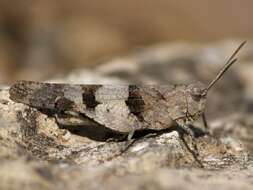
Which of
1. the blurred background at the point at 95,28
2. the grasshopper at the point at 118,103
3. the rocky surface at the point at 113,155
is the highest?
the blurred background at the point at 95,28

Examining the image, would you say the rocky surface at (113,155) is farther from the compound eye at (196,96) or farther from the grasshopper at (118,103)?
the compound eye at (196,96)

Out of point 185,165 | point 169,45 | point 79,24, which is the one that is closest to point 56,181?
point 185,165

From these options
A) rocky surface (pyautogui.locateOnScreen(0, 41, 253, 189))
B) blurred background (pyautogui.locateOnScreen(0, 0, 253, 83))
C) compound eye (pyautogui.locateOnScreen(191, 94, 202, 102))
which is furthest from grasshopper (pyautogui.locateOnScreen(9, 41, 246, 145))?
blurred background (pyautogui.locateOnScreen(0, 0, 253, 83))

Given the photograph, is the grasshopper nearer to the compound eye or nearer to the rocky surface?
the compound eye

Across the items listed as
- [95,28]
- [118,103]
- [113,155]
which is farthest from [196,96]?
[95,28]

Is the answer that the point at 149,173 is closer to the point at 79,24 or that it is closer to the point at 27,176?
the point at 27,176

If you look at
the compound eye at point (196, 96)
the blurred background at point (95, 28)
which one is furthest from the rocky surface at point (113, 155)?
the blurred background at point (95, 28)
